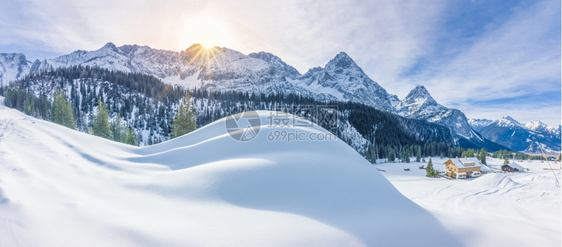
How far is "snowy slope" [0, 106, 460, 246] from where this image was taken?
3.09 meters

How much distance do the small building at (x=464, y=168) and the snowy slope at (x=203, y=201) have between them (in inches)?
2061

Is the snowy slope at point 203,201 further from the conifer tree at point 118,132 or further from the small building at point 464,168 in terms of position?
the small building at point 464,168

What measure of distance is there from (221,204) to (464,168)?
57961mm

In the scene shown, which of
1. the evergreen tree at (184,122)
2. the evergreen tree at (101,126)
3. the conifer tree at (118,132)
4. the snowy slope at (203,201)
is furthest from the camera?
the conifer tree at (118,132)

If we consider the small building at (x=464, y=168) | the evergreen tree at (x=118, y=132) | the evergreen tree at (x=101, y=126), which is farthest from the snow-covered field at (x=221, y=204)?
the small building at (x=464, y=168)

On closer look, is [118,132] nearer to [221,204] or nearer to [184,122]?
[184,122]

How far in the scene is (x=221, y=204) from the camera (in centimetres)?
447

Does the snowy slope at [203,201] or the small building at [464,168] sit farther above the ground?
the snowy slope at [203,201]

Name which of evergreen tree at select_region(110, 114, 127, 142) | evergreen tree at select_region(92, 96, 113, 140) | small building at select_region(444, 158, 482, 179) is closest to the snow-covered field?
evergreen tree at select_region(92, 96, 113, 140)

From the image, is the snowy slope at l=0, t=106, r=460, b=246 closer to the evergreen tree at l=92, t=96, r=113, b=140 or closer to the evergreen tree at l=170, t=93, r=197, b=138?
the evergreen tree at l=170, t=93, r=197, b=138

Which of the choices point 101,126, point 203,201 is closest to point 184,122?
point 101,126

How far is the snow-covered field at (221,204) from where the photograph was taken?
312 centimetres

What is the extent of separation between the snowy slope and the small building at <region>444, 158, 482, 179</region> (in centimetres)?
5236

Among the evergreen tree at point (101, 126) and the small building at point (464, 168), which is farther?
the small building at point (464, 168)
